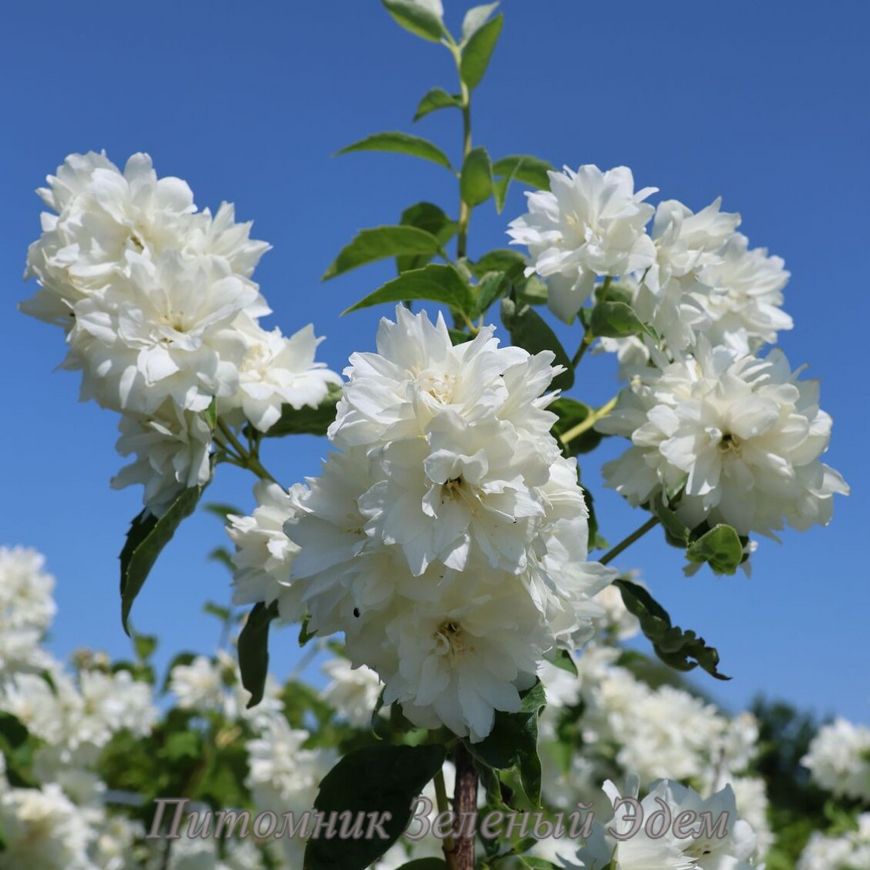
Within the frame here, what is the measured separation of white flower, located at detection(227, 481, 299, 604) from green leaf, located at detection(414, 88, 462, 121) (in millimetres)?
769

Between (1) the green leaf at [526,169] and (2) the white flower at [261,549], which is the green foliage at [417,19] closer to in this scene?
(1) the green leaf at [526,169]

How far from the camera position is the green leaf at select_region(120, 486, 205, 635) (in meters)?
1.27

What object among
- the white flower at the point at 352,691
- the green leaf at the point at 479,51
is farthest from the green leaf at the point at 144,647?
the green leaf at the point at 479,51

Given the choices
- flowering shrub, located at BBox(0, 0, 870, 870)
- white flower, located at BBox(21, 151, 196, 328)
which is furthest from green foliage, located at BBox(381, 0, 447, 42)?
white flower, located at BBox(21, 151, 196, 328)

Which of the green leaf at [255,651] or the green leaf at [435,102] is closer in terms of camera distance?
the green leaf at [255,651]

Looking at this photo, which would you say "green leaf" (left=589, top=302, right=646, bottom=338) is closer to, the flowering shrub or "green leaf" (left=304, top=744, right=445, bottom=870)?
the flowering shrub

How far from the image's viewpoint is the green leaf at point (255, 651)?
139cm

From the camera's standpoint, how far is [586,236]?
4.32 ft

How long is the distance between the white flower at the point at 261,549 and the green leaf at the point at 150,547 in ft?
0.20

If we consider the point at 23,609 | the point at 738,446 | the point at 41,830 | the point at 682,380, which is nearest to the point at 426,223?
the point at 682,380

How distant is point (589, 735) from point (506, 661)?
9.27 ft

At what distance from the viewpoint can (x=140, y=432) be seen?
133cm

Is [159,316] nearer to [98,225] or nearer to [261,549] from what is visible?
[98,225]

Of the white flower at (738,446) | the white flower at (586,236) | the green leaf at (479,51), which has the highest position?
the green leaf at (479,51)
